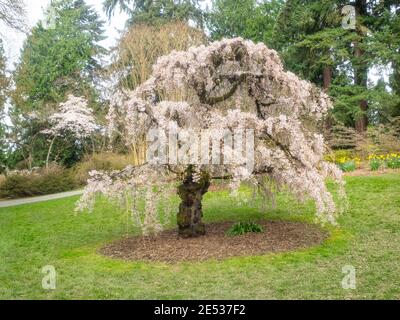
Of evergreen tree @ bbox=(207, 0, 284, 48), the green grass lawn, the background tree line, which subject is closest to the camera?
the green grass lawn

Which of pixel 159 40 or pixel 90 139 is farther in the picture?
pixel 90 139

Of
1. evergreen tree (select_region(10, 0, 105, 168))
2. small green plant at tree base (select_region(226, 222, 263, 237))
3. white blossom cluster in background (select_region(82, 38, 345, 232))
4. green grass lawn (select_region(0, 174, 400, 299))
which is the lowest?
green grass lawn (select_region(0, 174, 400, 299))

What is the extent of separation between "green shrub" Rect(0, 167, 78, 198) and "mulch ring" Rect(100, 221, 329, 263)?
31.6 ft

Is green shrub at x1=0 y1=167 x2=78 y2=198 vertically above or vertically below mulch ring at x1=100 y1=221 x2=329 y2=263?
above

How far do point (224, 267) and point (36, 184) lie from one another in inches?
491

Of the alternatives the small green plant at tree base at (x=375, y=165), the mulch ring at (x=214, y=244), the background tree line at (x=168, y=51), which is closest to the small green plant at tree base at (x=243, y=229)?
the mulch ring at (x=214, y=244)

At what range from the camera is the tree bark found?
8391mm

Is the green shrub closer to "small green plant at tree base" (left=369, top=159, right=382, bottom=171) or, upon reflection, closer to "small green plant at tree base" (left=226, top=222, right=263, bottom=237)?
"small green plant at tree base" (left=226, top=222, right=263, bottom=237)

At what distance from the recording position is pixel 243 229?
8781mm

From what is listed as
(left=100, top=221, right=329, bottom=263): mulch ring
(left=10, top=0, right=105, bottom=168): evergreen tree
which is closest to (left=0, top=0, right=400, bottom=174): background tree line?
(left=10, top=0, right=105, bottom=168): evergreen tree
